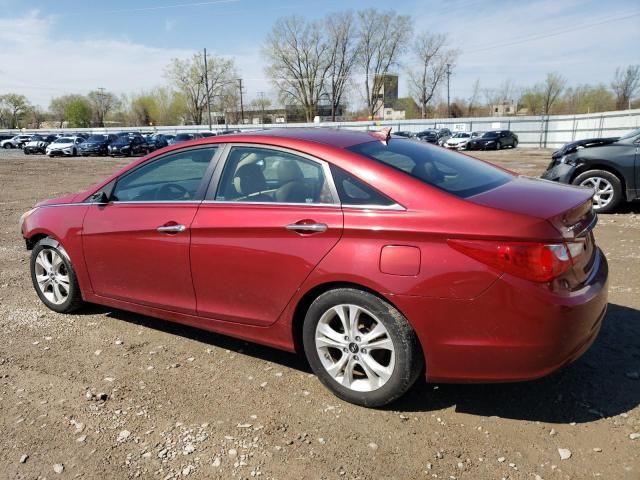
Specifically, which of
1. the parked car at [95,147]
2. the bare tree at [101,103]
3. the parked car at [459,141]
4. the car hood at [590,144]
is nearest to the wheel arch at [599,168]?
the car hood at [590,144]

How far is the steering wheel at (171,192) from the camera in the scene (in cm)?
370

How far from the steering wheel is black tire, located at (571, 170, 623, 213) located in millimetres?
7136

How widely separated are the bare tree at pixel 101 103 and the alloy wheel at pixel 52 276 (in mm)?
115291

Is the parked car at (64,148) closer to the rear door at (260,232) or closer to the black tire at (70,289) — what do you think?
the black tire at (70,289)

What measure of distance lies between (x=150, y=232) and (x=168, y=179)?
0.50 metres

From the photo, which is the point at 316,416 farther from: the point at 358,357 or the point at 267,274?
the point at 267,274

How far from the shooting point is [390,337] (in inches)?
110

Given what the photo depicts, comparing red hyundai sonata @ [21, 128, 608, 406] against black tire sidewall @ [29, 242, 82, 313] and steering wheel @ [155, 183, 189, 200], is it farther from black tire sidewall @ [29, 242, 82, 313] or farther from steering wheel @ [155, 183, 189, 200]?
black tire sidewall @ [29, 242, 82, 313]

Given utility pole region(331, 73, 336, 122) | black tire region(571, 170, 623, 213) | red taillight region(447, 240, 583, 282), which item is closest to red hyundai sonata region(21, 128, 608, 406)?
red taillight region(447, 240, 583, 282)

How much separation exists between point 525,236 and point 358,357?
3.75 feet

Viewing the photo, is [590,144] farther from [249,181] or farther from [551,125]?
[551,125]

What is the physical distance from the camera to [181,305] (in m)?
3.64

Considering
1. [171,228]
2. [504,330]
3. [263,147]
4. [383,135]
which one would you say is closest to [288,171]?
[263,147]

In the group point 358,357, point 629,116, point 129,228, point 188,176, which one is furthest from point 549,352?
point 629,116
